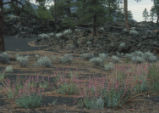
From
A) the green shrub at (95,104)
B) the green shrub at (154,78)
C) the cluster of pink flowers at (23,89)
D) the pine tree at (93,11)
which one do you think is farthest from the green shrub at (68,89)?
the pine tree at (93,11)

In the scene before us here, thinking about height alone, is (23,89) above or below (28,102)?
above

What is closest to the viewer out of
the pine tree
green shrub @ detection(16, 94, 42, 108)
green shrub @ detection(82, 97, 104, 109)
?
green shrub @ detection(82, 97, 104, 109)

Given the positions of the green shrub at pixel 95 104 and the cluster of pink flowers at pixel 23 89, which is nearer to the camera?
the green shrub at pixel 95 104

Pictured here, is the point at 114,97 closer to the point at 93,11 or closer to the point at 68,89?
the point at 68,89

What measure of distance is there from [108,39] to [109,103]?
20512 mm

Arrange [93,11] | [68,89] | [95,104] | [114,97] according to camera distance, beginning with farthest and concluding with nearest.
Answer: [93,11], [68,89], [114,97], [95,104]

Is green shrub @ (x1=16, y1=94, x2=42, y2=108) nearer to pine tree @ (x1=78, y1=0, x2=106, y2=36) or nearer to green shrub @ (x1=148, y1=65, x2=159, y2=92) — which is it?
green shrub @ (x1=148, y1=65, x2=159, y2=92)

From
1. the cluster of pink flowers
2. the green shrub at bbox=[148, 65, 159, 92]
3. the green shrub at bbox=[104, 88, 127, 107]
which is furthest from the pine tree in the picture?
the green shrub at bbox=[104, 88, 127, 107]

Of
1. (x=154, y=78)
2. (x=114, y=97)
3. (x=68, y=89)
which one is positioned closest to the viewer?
(x=114, y=97)

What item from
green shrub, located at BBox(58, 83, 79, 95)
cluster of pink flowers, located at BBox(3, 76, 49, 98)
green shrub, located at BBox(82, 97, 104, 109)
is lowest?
green shrub, located at BBox(58, 83, 79, 95)

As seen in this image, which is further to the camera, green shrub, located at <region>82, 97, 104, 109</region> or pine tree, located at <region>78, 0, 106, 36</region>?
pine tree, located at <region>78, 0, 106, 36</region>

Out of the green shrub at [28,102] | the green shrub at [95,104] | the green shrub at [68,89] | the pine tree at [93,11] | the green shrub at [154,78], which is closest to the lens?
the green shrub at [95,104]

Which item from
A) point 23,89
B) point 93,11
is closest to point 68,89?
point 23,89

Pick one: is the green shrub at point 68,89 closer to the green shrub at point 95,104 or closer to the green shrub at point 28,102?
the green shrub at point 28,102
